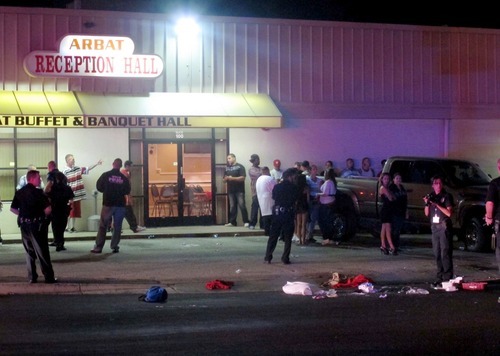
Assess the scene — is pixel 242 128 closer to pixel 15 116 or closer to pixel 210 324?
pixel 15 116

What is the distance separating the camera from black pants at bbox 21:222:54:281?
533 inches

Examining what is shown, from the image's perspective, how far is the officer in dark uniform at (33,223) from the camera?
1355 centimetres

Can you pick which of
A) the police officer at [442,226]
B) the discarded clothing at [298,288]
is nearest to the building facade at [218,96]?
the police officer at [442,226]

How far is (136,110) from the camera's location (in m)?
21.3

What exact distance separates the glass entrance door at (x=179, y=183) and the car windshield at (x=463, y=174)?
655 centimetres

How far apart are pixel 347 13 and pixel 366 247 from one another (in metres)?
24.5

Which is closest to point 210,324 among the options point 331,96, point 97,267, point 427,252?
point 97,267

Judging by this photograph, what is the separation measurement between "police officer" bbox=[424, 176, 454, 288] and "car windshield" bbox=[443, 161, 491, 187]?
15.9 feet

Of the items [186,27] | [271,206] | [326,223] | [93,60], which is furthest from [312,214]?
[93,60]

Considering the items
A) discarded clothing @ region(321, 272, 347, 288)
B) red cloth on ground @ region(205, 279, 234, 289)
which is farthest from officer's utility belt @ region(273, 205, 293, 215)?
red cloth on ground @ region(205, 279, 234, 289)

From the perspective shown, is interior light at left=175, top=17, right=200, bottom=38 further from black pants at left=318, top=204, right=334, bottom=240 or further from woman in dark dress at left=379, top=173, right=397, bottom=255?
woman in dark dress at left=379, top=173, right=397, bottom=255

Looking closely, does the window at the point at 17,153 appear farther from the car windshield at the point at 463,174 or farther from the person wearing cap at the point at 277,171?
the car windshield at the point at 463,174

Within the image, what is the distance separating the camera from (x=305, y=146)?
23297 millimetres

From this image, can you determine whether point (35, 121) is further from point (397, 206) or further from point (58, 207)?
point (397, 206)
